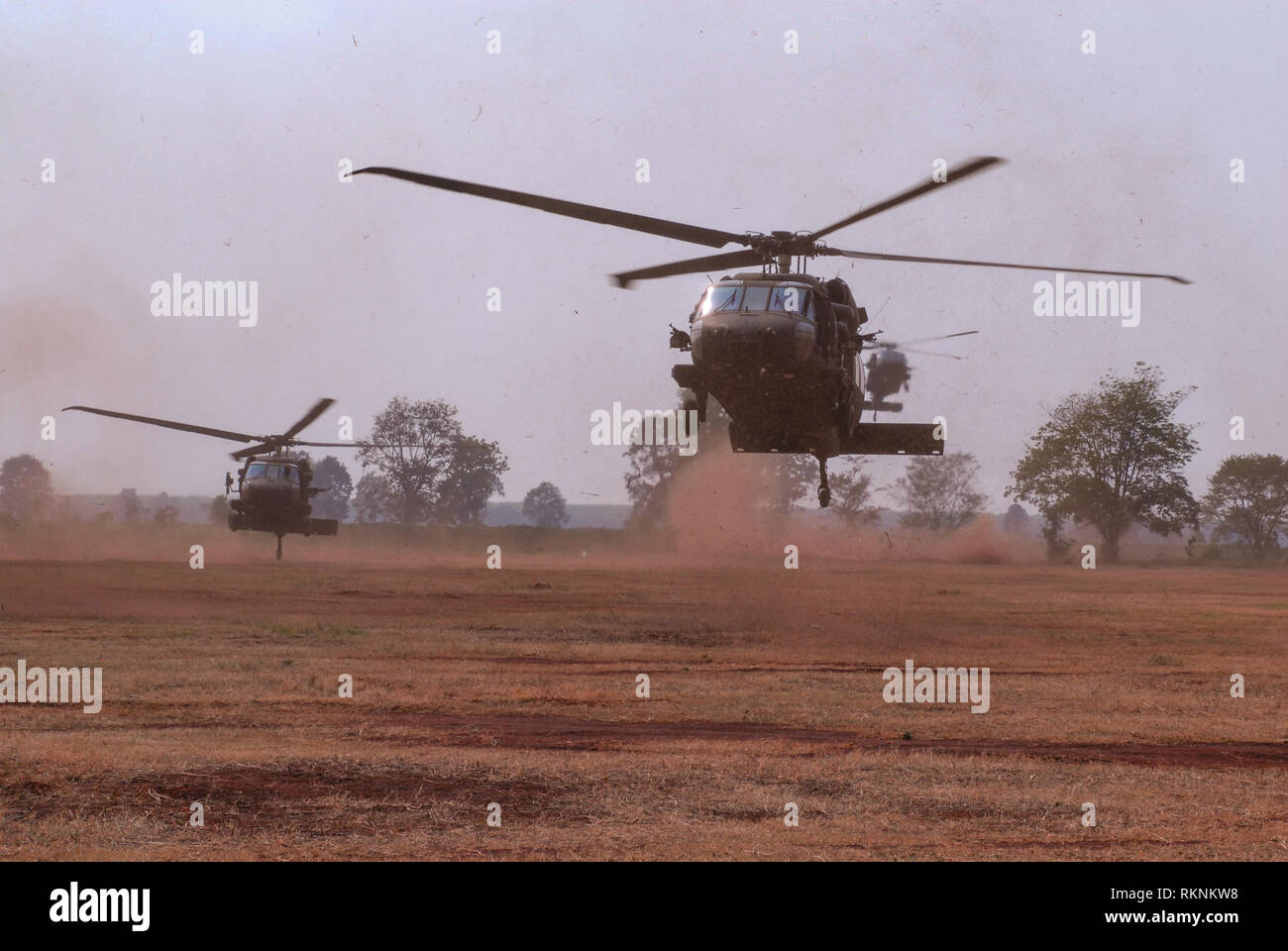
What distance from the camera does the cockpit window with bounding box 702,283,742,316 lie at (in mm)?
16547

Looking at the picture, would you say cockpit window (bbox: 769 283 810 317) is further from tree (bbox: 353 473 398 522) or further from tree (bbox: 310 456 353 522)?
tree (bbox: 310 456 353 522)

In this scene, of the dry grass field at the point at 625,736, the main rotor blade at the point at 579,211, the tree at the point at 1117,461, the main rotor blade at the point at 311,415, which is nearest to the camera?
the dry grass field at the point at 625,736

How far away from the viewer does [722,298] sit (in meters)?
16.6

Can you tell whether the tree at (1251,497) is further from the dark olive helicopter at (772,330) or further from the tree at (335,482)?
the tree at (335,482)

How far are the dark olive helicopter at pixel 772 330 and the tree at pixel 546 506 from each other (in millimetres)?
122852

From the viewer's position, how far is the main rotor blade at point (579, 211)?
14.3 metres

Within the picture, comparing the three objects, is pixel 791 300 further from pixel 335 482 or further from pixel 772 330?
pixel 335 482

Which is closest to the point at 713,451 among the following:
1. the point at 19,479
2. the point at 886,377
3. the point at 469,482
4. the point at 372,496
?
the point at 469,482

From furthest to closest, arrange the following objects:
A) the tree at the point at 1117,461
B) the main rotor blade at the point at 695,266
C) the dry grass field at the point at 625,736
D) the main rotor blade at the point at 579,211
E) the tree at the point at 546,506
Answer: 1. the tree at the point at 546,506
2. the tree at the point at 1117,461
3. the main rotor blade at the point at 695,266
4. the main rotor blade at the point at 579,211
5. the dry grass field at the point at 625,736

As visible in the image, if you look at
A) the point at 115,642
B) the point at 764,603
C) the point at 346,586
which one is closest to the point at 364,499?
the point at 346,586

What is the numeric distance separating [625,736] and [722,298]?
580 centimetres

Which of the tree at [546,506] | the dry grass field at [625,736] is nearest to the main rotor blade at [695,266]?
the dry grass field at [625,736]

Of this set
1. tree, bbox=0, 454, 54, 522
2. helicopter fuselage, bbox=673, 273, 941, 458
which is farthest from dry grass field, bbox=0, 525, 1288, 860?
tree, bbox=0, 454, 54, 522

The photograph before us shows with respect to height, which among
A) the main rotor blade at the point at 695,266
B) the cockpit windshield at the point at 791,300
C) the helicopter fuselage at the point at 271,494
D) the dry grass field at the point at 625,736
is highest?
the main rotor blade at the point at 695,266
